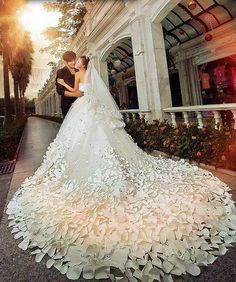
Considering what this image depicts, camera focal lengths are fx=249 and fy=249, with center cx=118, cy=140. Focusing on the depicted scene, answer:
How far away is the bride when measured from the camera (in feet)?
7.30

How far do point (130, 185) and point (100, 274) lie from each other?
1.42 metres

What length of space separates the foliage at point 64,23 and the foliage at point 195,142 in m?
15.2

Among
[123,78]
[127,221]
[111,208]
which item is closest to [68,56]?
[111,208]

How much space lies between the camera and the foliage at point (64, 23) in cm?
1969

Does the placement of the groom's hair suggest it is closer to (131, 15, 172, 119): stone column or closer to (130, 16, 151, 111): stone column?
(131, 15, 172, 119): stone column

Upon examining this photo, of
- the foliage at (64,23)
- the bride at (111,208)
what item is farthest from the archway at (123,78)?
the bride at (111,208)

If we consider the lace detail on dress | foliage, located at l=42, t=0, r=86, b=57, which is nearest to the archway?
foliage, located at l=42, t=0, r=86, b=57

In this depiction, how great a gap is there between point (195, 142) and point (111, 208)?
3.00 metres

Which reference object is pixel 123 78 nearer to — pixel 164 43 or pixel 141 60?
pixel 164 43

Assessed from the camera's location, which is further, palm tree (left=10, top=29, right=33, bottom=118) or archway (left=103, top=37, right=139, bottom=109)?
palm tree (left=10, top=29, right=33, bottom=118)

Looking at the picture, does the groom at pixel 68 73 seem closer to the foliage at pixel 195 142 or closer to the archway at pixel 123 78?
the foliage at pixel 195 142

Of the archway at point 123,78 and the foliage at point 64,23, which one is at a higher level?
the foliage at point 64,23

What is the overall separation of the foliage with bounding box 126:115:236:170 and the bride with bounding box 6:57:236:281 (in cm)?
91

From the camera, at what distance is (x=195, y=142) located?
5.26m
